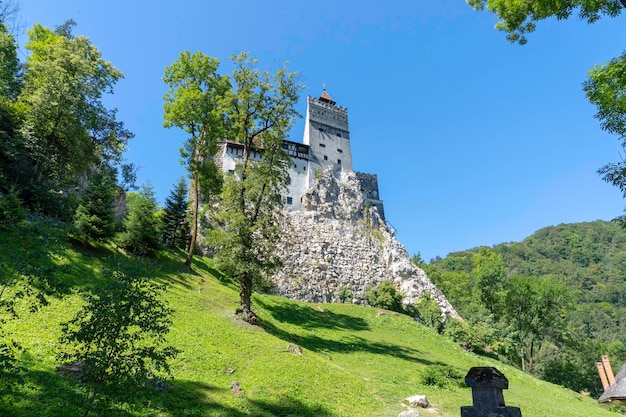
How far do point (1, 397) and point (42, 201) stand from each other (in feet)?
45.8

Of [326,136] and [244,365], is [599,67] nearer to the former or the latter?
[244,365]

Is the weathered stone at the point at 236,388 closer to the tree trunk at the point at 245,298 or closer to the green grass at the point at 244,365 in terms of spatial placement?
the green grass at the point at 244,365

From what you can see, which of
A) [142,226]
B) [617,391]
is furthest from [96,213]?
[617,391]

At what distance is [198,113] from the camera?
2334 cm

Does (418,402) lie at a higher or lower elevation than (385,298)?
lower

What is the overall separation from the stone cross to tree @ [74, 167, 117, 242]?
18267 millimetres

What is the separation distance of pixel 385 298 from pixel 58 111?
91.8 feet

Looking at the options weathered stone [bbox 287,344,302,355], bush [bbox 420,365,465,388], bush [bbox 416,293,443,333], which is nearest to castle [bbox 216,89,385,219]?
bush [bbox 416,293,443,333]

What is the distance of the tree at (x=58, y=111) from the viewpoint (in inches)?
727

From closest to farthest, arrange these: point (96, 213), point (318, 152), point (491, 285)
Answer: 1. point (96, 213)
2. point (491, 285)
3. point (318, 152)

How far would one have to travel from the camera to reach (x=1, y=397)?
6.61 m

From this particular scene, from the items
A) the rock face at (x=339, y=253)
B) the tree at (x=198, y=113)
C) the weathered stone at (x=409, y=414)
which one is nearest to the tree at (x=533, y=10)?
the weathered stone at (x=409, y=414)

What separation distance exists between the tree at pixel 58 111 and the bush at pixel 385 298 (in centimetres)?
2562

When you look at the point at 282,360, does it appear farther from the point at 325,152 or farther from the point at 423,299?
the point at 325,152
